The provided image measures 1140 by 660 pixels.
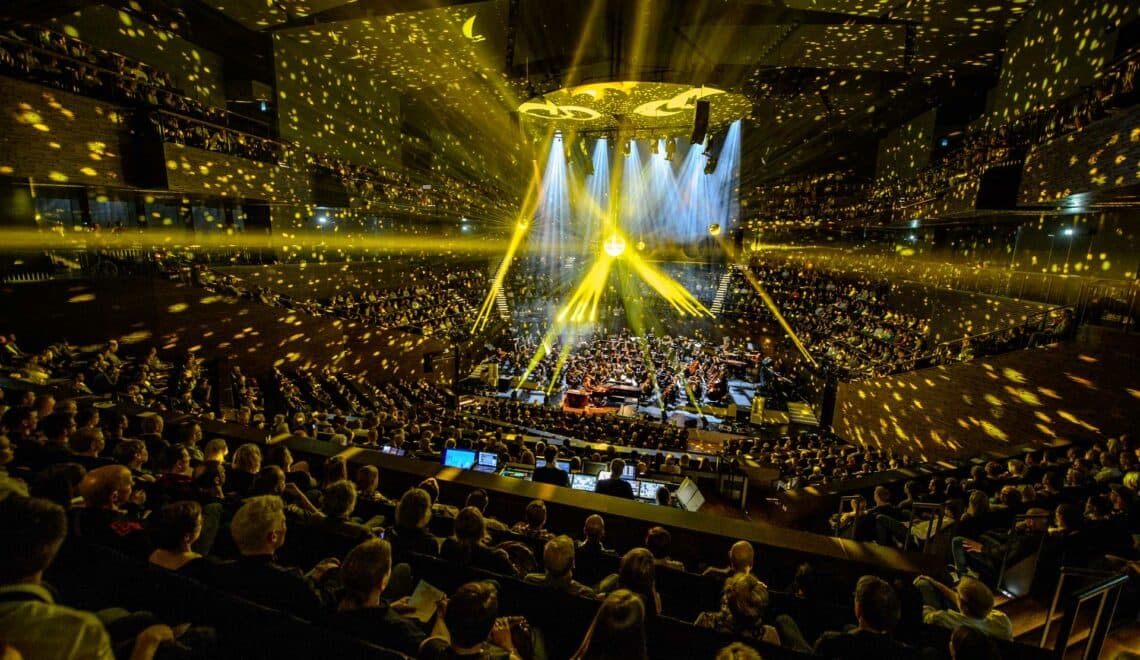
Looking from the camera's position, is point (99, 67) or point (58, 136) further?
point (99, 67)

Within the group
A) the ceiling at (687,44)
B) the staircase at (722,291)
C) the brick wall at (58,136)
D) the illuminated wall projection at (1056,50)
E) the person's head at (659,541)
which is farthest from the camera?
the staircase at (722,291)

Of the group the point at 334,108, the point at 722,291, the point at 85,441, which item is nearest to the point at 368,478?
the point at 85,441

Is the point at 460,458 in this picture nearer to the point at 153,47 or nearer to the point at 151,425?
the point at 151,425

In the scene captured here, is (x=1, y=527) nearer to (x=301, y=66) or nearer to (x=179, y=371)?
(x=179, y=371)

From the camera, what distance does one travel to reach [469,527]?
259 cm

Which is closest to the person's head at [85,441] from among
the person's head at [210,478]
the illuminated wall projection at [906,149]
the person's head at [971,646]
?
the person's head at [210,478]

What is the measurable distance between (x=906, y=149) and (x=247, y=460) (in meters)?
21.3

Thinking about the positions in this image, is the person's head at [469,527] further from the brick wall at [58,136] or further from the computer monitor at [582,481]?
the brick wall at [58,136]

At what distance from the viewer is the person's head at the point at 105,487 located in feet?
7.75

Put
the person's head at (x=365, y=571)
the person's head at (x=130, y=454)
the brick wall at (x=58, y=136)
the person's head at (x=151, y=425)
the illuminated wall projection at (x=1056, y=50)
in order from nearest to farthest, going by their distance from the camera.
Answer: the person's head at (x=365, y=571)
the person's head at (x=130, y=454)
the person's head at (x=151, y=425)
the brick wall at (x=58, y=136)
the illuminated wall projection at (x=1056, y=50)

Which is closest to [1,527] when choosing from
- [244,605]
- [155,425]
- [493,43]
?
[244,605]

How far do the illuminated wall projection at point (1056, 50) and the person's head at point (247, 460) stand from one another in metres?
14.2

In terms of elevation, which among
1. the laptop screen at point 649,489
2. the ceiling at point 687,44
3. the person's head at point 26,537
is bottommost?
the laptop screen at point 649,489

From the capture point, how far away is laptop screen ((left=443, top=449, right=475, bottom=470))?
5.49 meters
